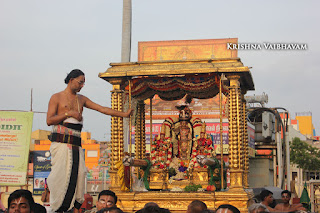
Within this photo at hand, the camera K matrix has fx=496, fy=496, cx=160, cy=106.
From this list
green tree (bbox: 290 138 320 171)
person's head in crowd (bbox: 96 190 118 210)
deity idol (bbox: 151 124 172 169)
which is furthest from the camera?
green tree (bbox: 290 138 320 171)

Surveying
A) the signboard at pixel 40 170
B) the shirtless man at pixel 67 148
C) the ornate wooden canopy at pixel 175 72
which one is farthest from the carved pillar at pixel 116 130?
the signboard at pixel 40 170

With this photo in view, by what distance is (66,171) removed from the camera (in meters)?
5.79

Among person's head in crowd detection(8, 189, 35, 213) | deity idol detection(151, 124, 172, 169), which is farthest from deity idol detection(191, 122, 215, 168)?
person's head in crowd detection(8, 189, 35, 213)

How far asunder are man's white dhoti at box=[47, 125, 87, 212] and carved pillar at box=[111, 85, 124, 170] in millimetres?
6588

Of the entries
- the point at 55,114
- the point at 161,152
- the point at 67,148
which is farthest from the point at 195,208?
the point at 161,152

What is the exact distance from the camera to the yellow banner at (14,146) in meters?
16.3

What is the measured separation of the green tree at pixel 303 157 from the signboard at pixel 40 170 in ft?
71.0

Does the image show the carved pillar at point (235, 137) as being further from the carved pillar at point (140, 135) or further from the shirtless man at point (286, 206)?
the carved pillar at point (140, 135)

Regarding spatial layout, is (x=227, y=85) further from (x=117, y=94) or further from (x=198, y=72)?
(x=117, y=94)

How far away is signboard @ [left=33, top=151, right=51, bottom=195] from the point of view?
3962 centimetres

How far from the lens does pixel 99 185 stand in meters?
42.8

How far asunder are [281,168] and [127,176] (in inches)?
420

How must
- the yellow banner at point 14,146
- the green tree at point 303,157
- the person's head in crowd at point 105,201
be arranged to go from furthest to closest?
the green tree at point 303,157 < the yellow banner at point 14,146 < the person's head in crowd at point 105,201

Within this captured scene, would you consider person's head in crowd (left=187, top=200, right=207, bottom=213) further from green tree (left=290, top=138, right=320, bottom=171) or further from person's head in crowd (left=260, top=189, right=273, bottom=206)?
green tree (left=290, top=138, right=320, bottom=171)
